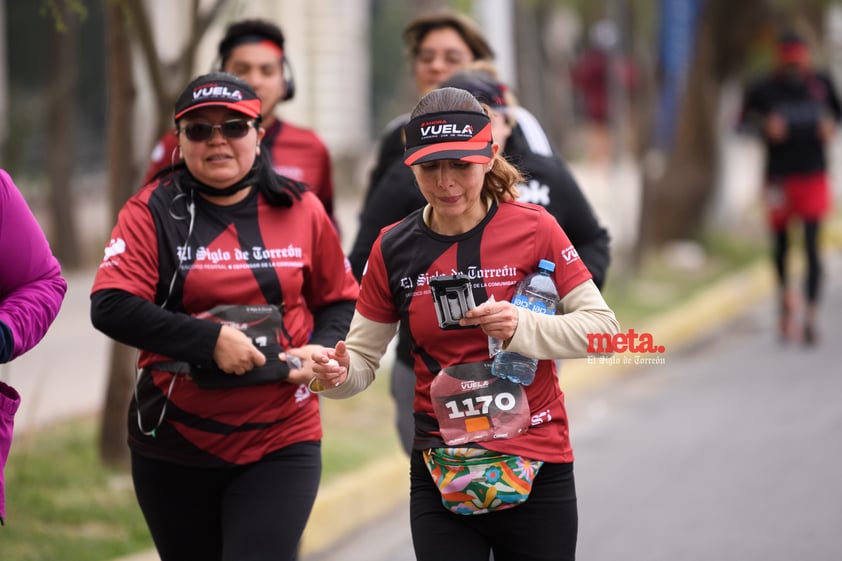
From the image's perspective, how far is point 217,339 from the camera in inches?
149

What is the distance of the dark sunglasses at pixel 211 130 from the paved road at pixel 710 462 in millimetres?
2794

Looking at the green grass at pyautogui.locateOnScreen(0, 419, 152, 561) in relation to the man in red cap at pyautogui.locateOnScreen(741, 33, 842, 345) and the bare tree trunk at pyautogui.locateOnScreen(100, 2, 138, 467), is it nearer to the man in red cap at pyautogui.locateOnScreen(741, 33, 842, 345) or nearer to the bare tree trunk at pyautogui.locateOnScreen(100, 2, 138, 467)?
the bare tree trunk at pyautogui.locateOnScreen(100, 2, 138, 467)

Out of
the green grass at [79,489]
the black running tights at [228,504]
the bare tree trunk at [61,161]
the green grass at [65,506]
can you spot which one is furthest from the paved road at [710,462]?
the bare tree trunk at [61,161]

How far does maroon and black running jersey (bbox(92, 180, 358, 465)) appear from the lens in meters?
3.90

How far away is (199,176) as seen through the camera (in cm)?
400

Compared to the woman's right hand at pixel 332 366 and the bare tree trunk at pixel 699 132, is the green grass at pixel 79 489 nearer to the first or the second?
the woman's right hand at pixel 332 366

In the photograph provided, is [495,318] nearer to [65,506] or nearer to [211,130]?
[211,130]

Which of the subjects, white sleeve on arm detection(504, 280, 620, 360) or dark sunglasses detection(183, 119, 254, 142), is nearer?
white sleeve on arm detection(504, 280, 620, 360)

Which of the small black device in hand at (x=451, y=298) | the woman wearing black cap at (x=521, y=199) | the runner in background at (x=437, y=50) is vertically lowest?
the small black device in hand at (x=451, y=298)

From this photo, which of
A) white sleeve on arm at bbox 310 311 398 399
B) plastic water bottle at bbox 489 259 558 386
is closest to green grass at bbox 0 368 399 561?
white sleeve on arm at bbox 310 311 398 399

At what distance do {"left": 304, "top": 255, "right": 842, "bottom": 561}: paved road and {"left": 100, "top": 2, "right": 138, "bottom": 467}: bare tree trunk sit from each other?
4.46 ft

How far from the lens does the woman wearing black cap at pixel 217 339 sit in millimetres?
3855

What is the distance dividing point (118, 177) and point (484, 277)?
382 cm

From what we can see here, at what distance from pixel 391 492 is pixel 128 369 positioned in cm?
157
